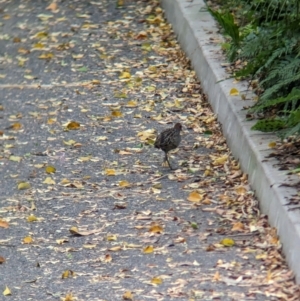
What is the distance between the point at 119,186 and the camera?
7168 millimetres

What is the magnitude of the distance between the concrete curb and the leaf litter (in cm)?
13

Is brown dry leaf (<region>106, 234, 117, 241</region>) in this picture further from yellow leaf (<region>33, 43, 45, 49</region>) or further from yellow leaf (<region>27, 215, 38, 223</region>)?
yellow leaf (<region>33, 43, 45, 49</region>)

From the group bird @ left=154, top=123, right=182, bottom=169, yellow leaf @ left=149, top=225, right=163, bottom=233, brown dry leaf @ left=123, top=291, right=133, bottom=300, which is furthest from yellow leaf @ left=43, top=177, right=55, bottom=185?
brown dry leaf @ left=123, top=291, right=133, bottom=300

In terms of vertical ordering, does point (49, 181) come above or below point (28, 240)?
below

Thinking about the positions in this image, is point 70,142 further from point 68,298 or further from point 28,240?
point 68,298

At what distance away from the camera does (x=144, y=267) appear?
5.77 meters

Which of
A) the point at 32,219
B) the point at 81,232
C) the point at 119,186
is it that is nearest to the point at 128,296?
the point at 81,232

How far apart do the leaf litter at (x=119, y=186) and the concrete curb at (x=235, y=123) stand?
13 centimetres

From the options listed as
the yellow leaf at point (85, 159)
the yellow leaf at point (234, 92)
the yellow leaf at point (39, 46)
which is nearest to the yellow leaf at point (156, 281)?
the yellow leaf at point (85, 159)

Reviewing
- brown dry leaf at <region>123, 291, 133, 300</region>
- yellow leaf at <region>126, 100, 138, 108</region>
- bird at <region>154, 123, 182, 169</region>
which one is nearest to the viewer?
brown dry leaf at <region>123, 291, 133, 300</region>

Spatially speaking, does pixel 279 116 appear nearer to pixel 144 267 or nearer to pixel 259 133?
pixel 259 133

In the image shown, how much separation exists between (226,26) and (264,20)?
2.04 ft

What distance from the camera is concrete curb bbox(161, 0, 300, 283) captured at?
5695 mm

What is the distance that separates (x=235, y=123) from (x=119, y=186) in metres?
1.15
